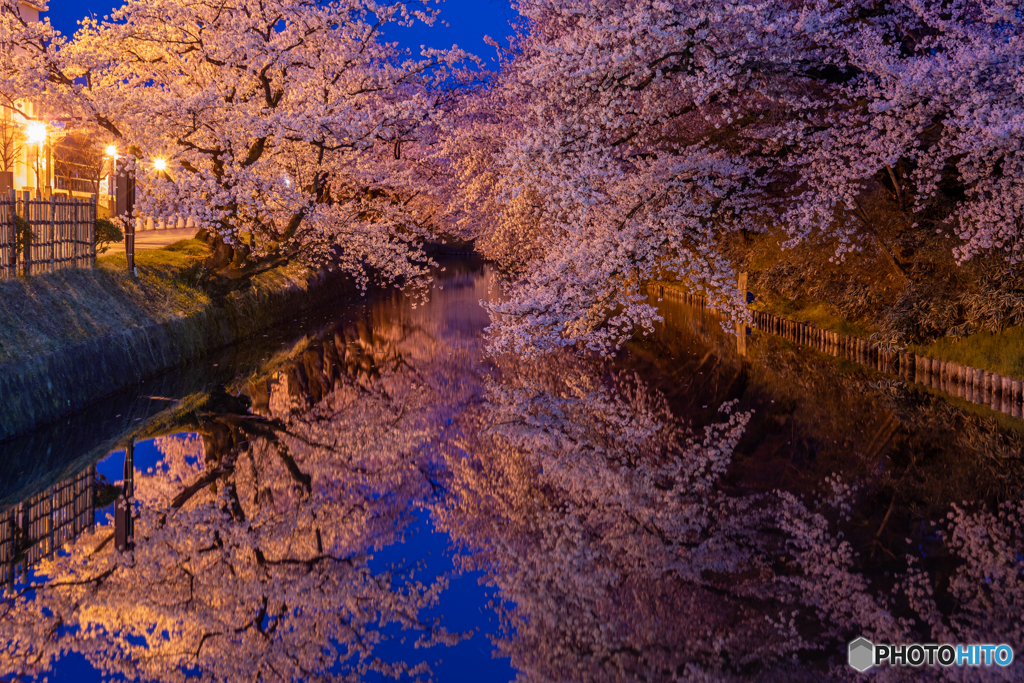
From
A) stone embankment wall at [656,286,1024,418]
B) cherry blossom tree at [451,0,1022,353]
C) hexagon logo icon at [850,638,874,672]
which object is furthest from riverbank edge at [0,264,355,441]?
stone embankment wall at [656,286,1024,418]

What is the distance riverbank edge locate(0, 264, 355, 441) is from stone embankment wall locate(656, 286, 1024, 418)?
1189 centimetres

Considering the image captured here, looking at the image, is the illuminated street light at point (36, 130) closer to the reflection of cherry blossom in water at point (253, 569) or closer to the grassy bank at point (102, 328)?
the grassy bank at point (102, 328)

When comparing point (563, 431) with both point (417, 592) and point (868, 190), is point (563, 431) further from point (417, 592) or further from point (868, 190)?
point (868, 190)

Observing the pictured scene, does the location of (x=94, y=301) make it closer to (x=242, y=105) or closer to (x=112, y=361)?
(x=112, y=361)

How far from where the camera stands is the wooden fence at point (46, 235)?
1521 centimetres

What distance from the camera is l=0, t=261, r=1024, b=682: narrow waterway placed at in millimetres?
6555

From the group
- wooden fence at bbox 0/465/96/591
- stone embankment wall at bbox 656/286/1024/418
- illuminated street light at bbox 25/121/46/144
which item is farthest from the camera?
illuminated street light at bbox 25/121/46/144

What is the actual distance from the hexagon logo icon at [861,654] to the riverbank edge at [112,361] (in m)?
11.3

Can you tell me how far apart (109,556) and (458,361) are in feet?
48.2

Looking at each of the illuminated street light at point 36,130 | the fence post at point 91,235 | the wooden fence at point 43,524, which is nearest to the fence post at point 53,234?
the fence post at point 91,235

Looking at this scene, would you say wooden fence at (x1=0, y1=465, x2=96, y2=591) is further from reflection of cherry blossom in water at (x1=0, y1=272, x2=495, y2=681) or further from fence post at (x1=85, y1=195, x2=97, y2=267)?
fence post at (x1=85, y1=195, x2=97, y2=267)

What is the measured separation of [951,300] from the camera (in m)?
20.4

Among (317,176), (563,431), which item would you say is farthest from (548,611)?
(317,176)

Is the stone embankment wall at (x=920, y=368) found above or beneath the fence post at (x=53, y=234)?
beneath
